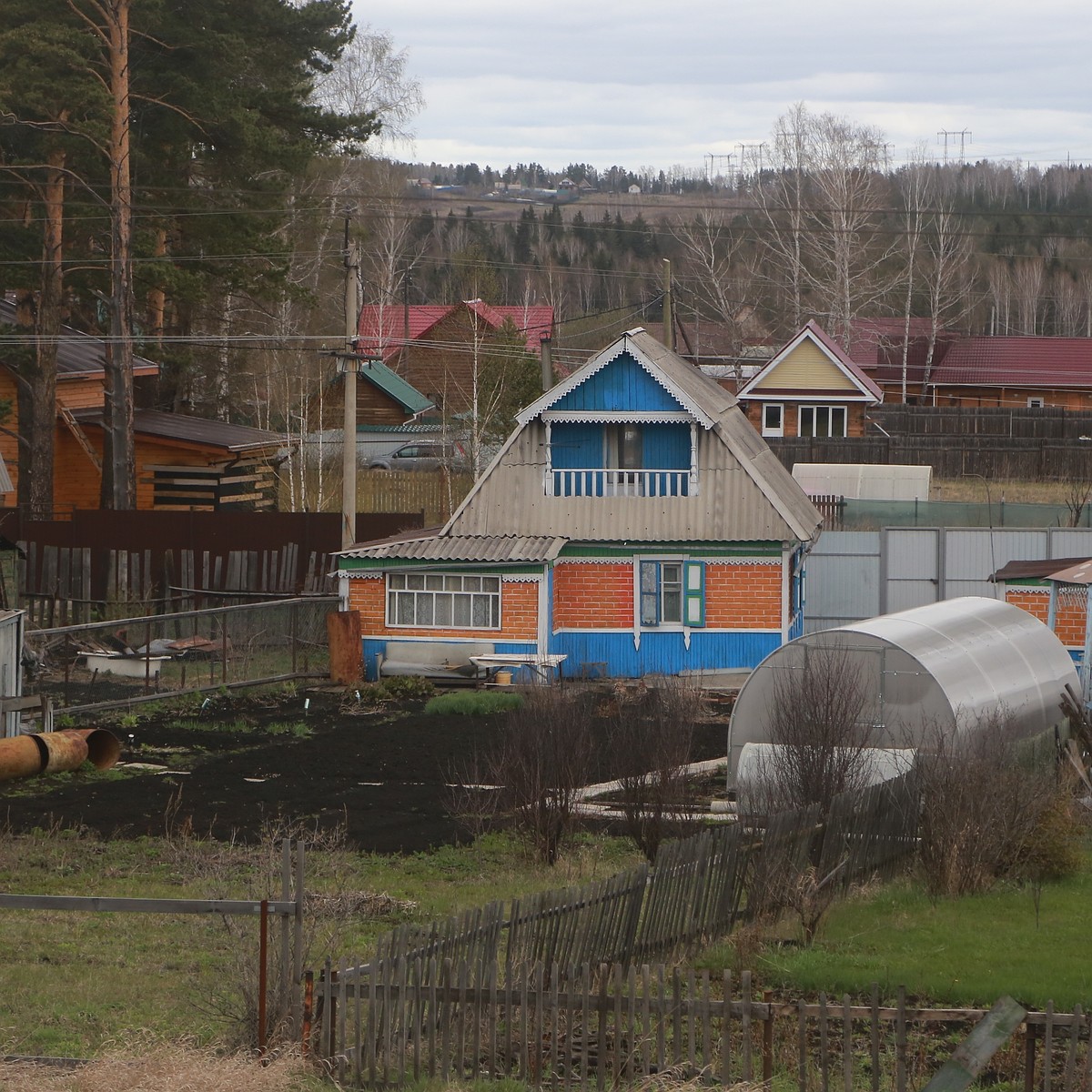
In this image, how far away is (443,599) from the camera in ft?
85.3

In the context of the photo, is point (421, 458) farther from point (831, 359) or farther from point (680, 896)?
point (680, 896)

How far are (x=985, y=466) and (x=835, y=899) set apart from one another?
128ft

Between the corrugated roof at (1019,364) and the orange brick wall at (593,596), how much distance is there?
45.6 meters

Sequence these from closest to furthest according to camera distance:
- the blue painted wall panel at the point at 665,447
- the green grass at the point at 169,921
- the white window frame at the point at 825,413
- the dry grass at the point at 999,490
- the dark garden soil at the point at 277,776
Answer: the green grass at the point at 169,921, the dark garden soil at the point at 277,776, the blue painted wall panel at the point at 665,447, the dry grass at the point at 999,490, the white window frame at the point at 825,413

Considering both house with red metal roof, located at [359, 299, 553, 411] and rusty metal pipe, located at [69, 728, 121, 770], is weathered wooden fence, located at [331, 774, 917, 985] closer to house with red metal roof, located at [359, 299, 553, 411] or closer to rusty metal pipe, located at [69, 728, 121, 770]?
rusty metal pipe, located at [69, 728, 121, 770]

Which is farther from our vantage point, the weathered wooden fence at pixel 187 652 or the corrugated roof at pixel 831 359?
the corrugated roof at pixel 831 359

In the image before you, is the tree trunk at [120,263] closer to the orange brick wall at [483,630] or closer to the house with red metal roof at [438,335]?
the orange brick wall at [483,630]

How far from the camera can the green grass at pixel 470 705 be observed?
73.7 ft

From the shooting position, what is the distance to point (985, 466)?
4888 centimetres

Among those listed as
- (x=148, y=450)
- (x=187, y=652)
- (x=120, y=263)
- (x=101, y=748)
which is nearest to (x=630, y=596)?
(x=187, y=652)

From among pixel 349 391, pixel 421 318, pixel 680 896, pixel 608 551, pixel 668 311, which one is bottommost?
pixel 680 896

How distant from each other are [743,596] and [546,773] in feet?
41.2

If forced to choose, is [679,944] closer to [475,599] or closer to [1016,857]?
[1016,857]

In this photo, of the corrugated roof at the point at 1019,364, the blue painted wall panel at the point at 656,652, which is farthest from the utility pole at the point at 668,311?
the corrugated roof at the point at 1019,364
